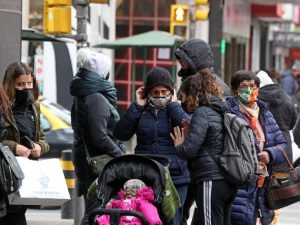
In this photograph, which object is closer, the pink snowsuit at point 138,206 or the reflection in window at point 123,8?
the pink snowsuit at point 138,206

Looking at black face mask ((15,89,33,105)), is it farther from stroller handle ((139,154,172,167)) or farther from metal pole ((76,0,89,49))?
metal pole ((76,0,89,49))

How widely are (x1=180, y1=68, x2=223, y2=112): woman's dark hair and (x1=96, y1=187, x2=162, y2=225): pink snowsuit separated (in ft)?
3.65

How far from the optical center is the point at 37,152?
10305mm

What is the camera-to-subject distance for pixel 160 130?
10.7 m

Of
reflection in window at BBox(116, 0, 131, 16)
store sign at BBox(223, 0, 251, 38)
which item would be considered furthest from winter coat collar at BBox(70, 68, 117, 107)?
store sign at BBox(223, 0, 251, 38)

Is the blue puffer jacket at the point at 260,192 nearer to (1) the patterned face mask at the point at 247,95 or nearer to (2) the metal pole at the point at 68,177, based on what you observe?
(1) the patterned face mask at the point at 247,95

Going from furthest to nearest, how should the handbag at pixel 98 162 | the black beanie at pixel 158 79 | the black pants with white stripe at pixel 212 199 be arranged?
1. the handbag at pixel 98 162
2. the black beanie at pixel 158 79
3. the black pants with white stripe at pixel 212 199

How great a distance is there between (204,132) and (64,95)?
17.6m

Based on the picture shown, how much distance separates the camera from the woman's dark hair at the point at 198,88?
10.3 meters

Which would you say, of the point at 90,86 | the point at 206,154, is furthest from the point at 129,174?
the point at 90,86

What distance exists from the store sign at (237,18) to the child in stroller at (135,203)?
98.2 feet

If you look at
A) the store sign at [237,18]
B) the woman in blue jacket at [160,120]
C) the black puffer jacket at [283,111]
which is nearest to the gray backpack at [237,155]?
the woman in blue jacket at [160,120]

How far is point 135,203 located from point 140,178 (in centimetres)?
27

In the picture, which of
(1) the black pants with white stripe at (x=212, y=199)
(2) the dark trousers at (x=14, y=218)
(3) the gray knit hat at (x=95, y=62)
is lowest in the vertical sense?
(2) the dark trousers at (x=14, y=218)
